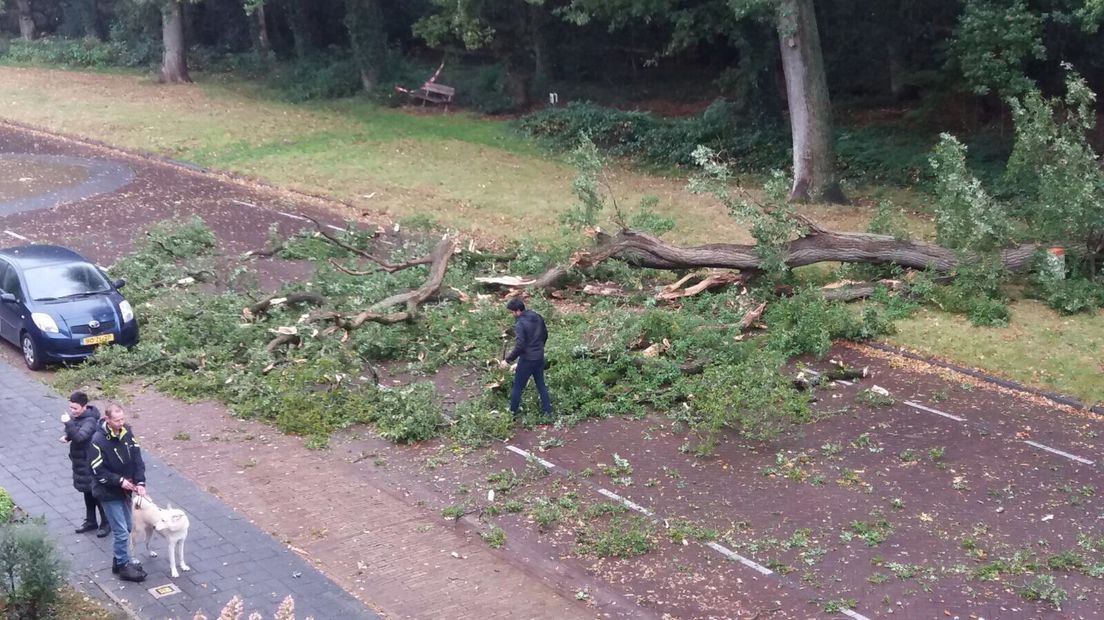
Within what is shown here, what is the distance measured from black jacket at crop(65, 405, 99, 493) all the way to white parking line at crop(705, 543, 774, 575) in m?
5.32

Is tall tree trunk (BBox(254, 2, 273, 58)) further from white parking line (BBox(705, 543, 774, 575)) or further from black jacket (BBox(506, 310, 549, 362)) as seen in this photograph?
white parking line (BBox(705, 543, 774, 575))

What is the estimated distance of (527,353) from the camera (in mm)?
12383

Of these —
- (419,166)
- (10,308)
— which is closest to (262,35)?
(419,166)

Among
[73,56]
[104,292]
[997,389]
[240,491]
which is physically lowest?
[997,389]

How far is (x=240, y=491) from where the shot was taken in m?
11.0

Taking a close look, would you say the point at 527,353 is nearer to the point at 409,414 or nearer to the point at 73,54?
the point at 409,414

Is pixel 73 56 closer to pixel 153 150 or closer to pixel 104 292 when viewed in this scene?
pixel 153 150

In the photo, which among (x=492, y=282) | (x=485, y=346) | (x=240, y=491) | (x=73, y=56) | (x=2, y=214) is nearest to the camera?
(x=240, y=491)

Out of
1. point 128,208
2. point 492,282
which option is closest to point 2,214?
point 128,208

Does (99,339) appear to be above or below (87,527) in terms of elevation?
above

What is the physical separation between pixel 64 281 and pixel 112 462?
24.2 feet

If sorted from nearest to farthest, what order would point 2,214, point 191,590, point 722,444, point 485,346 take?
1. point 191,590
2. point 722,444
3. point 485,346
4. point 2,214

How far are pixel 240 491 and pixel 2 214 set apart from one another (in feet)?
49.3

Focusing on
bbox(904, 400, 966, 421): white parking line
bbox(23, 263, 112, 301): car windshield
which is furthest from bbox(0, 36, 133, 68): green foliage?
bbox(904, 400, 966, 421): white parking line
